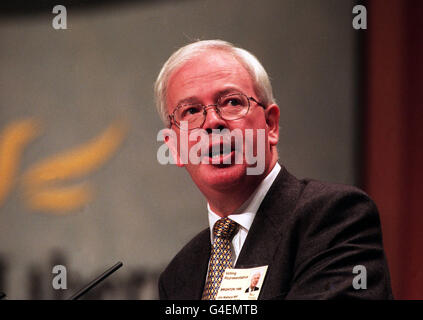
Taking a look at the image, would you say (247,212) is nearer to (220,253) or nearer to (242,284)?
(220,253)

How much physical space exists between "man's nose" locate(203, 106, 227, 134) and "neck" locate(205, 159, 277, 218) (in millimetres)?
200

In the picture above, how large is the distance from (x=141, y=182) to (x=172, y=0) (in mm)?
1021

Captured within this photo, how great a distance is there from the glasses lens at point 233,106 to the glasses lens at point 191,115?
74 millimetres

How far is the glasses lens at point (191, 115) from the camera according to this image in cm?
189

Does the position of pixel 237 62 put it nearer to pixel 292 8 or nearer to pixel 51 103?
pixel 292 8

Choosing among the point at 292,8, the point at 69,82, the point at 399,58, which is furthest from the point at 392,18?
the point at 69,82

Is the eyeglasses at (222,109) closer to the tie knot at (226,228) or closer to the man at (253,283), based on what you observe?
the tie knot at (226,228)

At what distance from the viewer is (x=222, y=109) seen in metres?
1.88

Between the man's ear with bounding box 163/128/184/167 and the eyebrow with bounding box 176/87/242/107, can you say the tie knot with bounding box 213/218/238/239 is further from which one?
the eyebrow with bounding box 176/87/242/107

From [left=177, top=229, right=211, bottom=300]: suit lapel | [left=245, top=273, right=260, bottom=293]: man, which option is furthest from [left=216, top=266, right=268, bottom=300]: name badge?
[left=177, top=229, right=211, bottom=300]: suit lapel

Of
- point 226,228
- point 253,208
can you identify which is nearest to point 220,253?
point 226,228

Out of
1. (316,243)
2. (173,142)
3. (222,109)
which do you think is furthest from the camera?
(173,142)

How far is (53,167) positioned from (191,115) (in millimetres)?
1534

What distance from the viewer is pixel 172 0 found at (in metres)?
3.03
